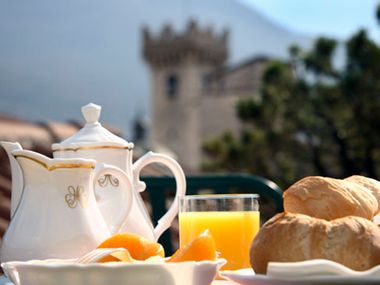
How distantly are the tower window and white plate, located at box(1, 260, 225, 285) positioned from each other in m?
30.5

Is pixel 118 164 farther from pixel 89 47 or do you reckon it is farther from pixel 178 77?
pixel 89 47

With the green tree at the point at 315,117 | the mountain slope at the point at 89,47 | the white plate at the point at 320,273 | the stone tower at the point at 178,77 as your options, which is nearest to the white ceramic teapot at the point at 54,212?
the white plate at the point at 320,273

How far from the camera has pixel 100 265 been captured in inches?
23.3

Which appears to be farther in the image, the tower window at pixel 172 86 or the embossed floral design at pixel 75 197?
the tower window at pixel 172 86

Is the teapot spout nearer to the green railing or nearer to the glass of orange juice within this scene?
the glass of orange juice

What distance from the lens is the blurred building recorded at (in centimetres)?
2952

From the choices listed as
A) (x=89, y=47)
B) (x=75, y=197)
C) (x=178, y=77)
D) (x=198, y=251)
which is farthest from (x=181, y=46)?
(x=198, y=251)

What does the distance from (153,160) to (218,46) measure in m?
31.2

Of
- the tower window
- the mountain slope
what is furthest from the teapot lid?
the tower window

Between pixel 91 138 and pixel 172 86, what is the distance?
30.5m

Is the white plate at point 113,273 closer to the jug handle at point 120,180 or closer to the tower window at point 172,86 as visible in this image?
the jug handle at point 120,180

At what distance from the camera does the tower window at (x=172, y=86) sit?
1227 inches

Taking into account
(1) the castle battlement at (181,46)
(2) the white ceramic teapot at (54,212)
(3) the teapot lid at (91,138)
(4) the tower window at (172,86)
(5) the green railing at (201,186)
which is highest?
(1) the castle battlement at (181,46)

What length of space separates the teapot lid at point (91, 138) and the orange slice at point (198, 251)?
243mm
